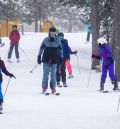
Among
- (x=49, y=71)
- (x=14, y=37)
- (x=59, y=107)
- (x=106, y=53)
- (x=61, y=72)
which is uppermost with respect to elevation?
(x=106, y=53)

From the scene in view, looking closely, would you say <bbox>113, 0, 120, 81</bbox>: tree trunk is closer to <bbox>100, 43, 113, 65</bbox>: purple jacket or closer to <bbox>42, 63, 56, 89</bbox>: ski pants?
<bbox>100, 43, 113, 65</bbox>: purple jacket

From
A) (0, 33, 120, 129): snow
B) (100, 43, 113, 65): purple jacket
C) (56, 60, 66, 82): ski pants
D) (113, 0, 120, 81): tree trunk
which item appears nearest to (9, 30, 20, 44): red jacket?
(0, 33, 120, 129): snow

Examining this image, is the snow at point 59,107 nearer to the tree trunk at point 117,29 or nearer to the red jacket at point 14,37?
the tree trunk at point 117,29

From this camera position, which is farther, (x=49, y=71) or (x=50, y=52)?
(x=49, y=71)

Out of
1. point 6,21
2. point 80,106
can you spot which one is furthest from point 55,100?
point 6,21

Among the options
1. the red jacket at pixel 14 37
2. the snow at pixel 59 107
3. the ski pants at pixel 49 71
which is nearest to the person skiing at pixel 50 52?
the ski pants at pixel 49 71

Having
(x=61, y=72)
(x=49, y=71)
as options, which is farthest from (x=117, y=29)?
(x=49, y=71)

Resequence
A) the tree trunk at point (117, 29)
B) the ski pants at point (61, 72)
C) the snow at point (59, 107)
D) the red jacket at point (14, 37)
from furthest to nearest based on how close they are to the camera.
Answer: the red jacket at point (14, 37) → the tree trunk at point (117, 29) → the ski pants at point (61, 72) → the snow at point (59, 107)

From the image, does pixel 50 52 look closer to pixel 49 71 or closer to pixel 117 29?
pixel 49 71

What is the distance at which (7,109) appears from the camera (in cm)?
1155

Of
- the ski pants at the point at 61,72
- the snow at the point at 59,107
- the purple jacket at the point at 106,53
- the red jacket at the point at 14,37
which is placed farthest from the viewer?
the red jacket at the point at 14,37

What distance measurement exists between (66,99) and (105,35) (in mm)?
Answer: 17527

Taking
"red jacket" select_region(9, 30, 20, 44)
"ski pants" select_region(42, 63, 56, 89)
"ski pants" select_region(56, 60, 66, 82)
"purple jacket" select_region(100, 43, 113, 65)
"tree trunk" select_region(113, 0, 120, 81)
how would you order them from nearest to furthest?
"ski pants" select_region(42, 63, 56, 89), "purple jacket" select_region(100, 43, 113, 65), "ski pants" select_region(56, 60, 66, 82), "tree trunk" select_region(113, 0, 120, 81), "red jacket" select_region(9, 30, 20, 44)

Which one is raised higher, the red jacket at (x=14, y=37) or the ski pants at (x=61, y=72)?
the red jacket at (x=14, y=37)
